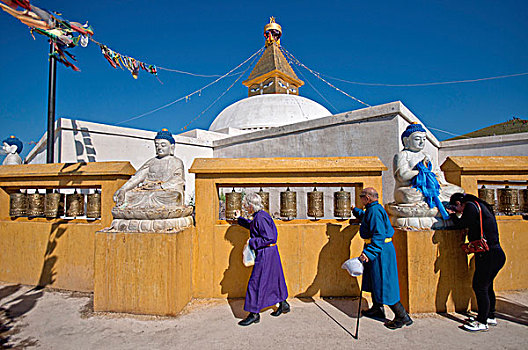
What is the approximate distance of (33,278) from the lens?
5320 mm

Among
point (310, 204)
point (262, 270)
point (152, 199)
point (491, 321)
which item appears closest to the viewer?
point (491, 321)

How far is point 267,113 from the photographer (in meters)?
19.2

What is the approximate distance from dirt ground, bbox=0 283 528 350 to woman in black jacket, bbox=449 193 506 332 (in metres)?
0.17

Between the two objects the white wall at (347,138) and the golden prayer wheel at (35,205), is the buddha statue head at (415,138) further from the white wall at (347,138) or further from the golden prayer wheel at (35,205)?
the golden prayer wheel at (35,205)

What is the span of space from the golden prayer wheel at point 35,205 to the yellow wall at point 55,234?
0.12 meters

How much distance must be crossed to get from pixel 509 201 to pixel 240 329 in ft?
15.1

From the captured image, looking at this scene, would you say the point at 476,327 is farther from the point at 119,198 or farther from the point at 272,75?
the point at 272,75

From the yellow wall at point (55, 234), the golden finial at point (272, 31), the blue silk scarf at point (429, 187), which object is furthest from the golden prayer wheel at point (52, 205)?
the golden finial at point (272, 31)

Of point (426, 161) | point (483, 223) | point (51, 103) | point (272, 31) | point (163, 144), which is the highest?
point (272, 31)

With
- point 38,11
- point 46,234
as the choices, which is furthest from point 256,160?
point 46,234

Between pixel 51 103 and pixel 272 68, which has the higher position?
pixel 272 68

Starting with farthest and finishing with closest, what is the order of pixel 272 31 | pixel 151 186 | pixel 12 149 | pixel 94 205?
pixel 272 31 < pixel 12 149 < pixel 94 205 < pixel 151 186

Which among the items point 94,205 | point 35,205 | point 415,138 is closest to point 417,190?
point 415,138

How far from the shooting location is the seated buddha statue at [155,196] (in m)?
4.06
